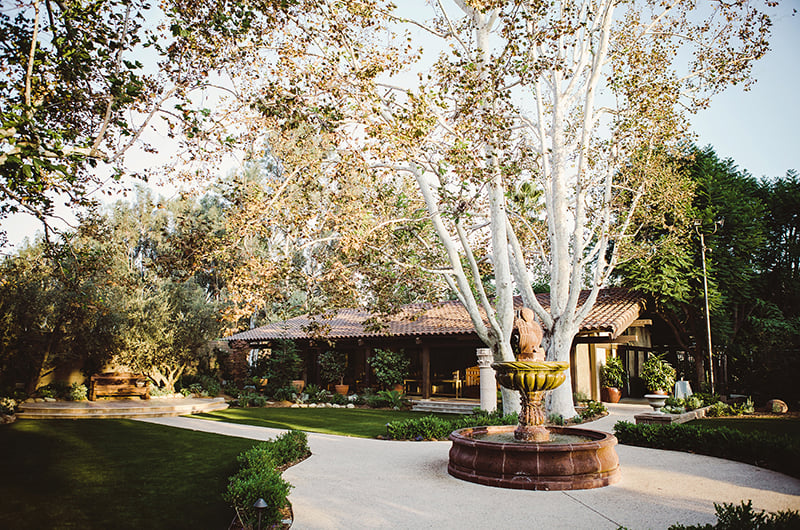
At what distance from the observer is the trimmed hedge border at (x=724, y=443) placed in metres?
7.43

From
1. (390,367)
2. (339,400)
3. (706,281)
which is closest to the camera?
(706,281)

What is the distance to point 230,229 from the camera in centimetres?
913

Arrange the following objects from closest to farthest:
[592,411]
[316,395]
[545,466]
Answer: [545,466] < [592,411] < [316,395]

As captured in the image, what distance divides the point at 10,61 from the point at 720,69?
14173 mm

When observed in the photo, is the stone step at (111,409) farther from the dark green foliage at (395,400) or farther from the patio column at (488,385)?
the patio column at (488,385)

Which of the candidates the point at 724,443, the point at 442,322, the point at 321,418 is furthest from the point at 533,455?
the point at 442,322

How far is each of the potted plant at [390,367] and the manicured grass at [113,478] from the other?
10.3 metres

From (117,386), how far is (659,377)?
20.2 m

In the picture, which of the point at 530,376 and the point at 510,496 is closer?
the point at 510,496

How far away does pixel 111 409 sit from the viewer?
14711 mm

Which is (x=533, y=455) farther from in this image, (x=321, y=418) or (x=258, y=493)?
(x=321, y=418)

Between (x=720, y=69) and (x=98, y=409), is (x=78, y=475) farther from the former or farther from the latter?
(x=720, y=69)

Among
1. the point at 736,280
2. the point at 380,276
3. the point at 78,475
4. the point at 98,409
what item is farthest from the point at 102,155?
the point at 736,280

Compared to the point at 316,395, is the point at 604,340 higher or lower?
higher
